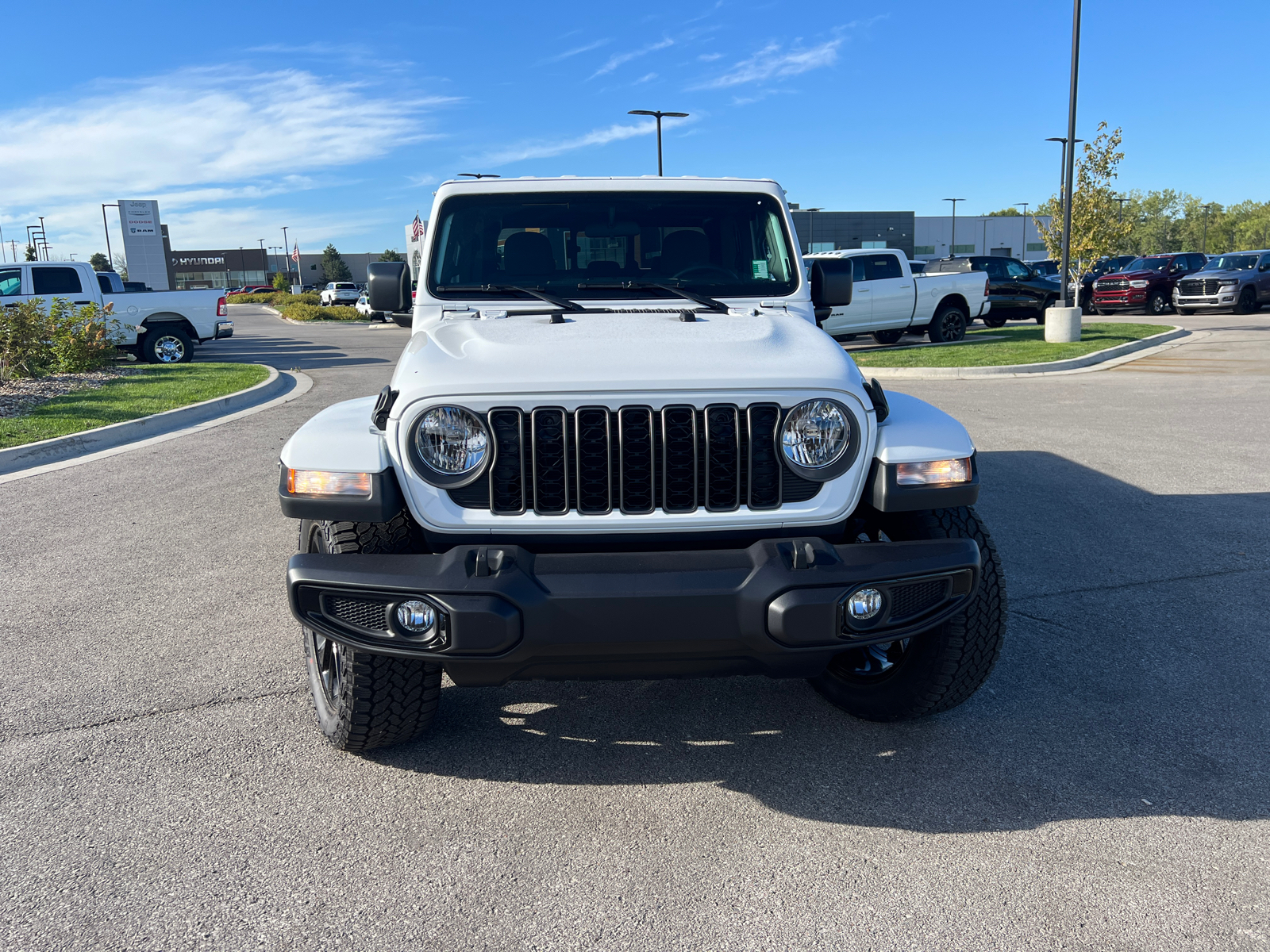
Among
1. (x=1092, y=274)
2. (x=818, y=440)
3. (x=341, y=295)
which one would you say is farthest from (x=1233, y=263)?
(x=341, y=295)

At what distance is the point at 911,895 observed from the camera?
8.33ft

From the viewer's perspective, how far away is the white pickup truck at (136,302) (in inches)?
671

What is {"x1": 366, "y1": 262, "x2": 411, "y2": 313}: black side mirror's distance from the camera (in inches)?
179

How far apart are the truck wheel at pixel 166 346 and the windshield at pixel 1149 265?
85.5 ft

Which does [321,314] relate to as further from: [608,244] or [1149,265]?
[608,244]

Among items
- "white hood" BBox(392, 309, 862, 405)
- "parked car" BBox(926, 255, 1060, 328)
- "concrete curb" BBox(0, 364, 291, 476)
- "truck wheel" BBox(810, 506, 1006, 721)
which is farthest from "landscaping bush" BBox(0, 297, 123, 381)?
"parked car" BBox(926, 255, 1060, 328)

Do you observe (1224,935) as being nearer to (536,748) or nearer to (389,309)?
(536,748)

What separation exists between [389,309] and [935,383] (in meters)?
10.4

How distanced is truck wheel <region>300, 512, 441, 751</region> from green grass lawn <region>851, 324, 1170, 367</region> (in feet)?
36.0

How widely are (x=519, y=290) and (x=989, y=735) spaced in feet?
8.28

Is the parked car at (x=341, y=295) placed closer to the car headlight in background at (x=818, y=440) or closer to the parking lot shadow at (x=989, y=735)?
the parking lot shadow at (x=989, y=735)

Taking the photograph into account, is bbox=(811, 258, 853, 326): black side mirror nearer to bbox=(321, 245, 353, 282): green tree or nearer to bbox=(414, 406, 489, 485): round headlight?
bbox=(414, 406, 489, 485): round headlight

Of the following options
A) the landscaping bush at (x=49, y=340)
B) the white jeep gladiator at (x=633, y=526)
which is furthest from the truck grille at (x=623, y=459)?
the landscaping bush at (x=49, y=340)

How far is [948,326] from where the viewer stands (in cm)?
1944
